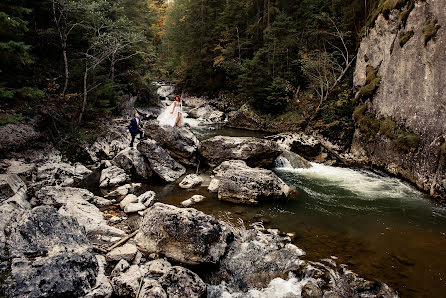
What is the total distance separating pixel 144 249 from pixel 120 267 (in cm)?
68

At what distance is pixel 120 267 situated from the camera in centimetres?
521

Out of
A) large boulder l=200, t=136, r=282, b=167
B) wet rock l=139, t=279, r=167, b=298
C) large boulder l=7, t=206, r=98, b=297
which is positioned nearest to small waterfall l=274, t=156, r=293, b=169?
large boulder l=200, t=136, r=282, b=167

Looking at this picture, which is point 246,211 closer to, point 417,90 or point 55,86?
point 417,90

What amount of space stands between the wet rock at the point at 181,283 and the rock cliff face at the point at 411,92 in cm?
981

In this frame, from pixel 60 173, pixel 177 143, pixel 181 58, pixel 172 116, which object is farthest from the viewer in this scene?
pixel 181 58

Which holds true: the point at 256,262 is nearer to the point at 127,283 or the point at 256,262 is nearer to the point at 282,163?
the point at 127,283

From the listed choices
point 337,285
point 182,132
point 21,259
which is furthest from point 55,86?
point 337,285

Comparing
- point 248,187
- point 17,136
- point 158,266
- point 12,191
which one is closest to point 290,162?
point 248,187

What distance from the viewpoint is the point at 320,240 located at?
22.7 feet

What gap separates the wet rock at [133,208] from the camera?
8258 mm

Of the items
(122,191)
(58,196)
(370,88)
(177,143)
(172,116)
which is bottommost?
(122,191)

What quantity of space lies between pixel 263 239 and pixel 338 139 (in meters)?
12.3

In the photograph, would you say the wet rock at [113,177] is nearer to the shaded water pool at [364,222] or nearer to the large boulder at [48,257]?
the shaded water pool at [364,222]

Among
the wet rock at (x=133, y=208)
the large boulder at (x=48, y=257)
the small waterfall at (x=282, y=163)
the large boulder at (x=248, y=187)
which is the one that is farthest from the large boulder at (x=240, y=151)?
the large boulder at (x=48, y=257)
